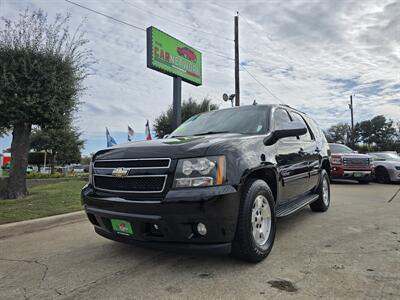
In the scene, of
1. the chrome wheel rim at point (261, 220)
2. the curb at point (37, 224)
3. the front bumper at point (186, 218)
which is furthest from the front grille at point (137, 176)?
the curb at point (37, 224)

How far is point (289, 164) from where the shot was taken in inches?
171

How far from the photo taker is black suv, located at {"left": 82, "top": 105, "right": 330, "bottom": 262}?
9.36ft

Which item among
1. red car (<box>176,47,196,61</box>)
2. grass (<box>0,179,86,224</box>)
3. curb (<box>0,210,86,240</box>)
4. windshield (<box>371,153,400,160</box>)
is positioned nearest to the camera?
curb (<box>0,210,86,240</box>)

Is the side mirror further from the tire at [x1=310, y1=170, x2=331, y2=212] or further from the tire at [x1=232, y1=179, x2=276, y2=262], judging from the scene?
the tire at [x1=310, y1=170, x2=331, y2=212]

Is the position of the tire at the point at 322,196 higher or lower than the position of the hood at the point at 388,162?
lower

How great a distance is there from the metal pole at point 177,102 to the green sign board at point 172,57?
37cm

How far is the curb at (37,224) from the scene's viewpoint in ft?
16.0

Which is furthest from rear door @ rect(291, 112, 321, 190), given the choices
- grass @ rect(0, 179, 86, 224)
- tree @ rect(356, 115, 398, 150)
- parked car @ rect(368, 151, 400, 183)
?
tree @ rect(356, 115, 398, 150)

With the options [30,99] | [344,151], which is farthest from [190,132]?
[344,151]

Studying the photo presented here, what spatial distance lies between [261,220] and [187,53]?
1385 cm

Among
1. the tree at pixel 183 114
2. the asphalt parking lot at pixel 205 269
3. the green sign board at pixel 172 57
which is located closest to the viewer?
the asphalt parking lot at pixel 205 269

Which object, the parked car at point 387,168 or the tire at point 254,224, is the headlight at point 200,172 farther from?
the parked car at point 387,168

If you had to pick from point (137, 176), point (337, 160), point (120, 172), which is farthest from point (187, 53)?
point (137, 176)

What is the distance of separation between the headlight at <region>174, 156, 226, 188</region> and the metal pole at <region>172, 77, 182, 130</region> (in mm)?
11030
